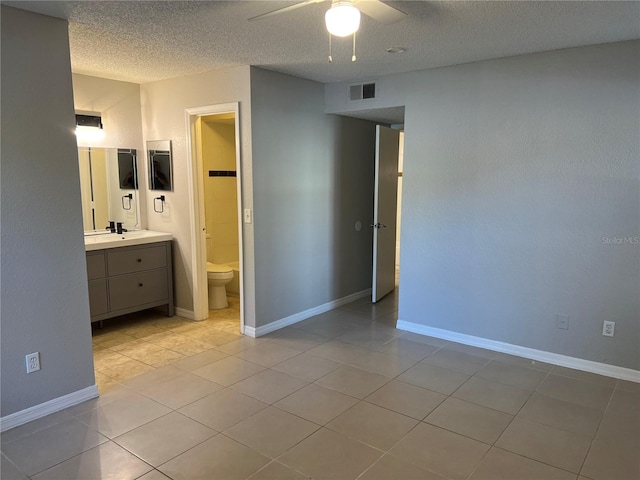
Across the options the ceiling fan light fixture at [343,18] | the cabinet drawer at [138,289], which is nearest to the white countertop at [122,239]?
the cabinet drawer at [138,289]

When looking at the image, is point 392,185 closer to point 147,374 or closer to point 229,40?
point 229,40

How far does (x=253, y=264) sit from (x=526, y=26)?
271cm

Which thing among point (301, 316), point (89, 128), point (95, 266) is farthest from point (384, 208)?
point (89, 128)

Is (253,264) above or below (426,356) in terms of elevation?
above

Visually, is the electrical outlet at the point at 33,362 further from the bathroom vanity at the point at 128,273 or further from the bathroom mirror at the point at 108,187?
the bathroom mirror at the point at 108,187

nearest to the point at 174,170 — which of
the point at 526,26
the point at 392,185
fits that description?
the point at 392,185

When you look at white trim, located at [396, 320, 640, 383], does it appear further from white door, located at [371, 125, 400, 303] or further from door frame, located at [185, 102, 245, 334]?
door frame, located at [185, 102, 245, 334]

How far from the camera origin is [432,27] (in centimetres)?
275

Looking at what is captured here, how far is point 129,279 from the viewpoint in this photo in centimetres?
424

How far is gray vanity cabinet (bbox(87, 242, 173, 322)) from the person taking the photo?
3998mm

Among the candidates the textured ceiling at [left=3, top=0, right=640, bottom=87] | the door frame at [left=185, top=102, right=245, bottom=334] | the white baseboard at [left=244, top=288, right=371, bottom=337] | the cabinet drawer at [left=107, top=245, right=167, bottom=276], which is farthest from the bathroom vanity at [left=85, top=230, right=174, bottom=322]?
the textured ceiling at [left=3, top=0, right=640, bottom=87]

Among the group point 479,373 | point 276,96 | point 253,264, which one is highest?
point 276,96

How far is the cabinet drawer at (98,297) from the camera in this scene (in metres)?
3.97

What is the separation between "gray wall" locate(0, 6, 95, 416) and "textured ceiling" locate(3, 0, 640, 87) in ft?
0.95
